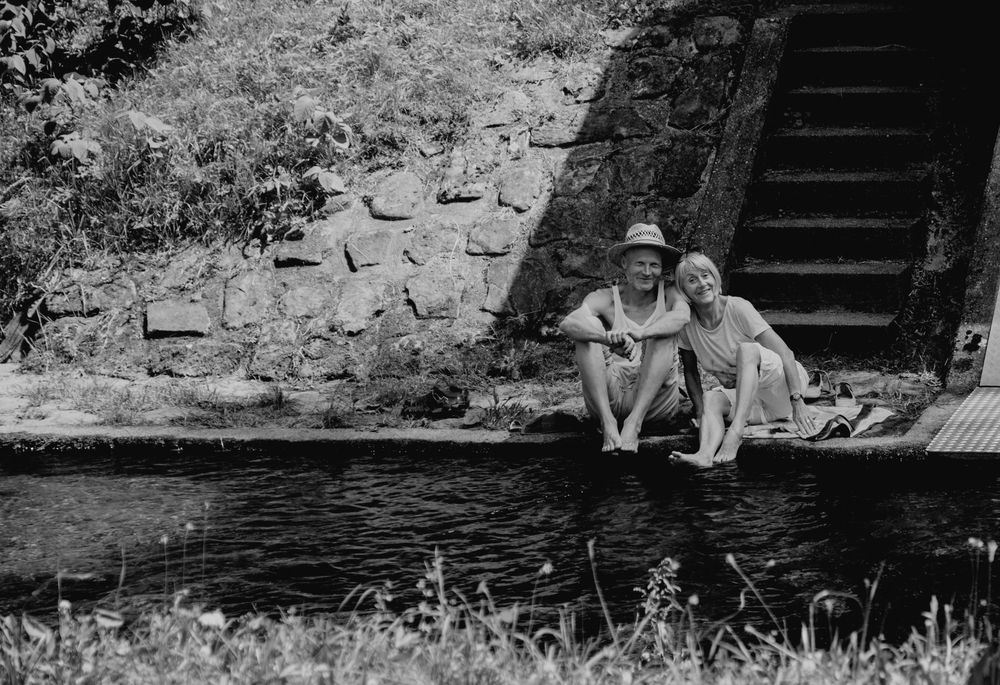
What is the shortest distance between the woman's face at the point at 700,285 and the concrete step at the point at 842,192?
2131mm

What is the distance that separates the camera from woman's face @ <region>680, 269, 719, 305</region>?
20.6 feet

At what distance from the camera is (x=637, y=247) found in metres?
6.46

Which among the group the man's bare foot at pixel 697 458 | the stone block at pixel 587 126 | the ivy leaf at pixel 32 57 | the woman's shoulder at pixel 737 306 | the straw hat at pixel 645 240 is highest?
the ivy leaf at pixel 32 57

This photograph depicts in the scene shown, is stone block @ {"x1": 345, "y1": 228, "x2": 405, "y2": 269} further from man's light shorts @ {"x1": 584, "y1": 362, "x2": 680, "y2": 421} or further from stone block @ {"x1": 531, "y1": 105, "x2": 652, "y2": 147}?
man's light shorts @ {"x1": 584, "y1": 362, "x2": 680, "y2": 421}

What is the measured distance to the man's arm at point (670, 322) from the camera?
627 centimetres

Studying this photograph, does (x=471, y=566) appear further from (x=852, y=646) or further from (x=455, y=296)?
(x=455, y=296)

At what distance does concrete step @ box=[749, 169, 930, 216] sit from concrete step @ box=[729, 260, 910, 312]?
0.48 meters

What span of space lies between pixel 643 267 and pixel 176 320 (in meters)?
3.74

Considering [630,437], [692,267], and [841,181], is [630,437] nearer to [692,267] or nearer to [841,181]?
[692,267]

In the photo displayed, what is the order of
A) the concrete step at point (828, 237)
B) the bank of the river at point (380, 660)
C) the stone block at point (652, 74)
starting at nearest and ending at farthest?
1. the bank of the river at point (380, 660)
2. the concrete step at point (828, 237)
3. the stone block at point (652, 74)

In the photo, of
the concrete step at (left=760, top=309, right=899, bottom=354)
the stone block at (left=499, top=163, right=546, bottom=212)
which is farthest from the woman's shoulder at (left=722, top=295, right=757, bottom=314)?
the stone block at (left=499, top=163, right=546, bottom=212)

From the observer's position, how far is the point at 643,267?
6.43 m

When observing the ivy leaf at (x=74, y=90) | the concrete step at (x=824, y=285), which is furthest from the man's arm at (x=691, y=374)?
the ivy leaf at (x=74, y=90)

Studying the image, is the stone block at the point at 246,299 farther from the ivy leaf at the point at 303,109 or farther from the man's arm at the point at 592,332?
the man's arm at the point at 592,332
